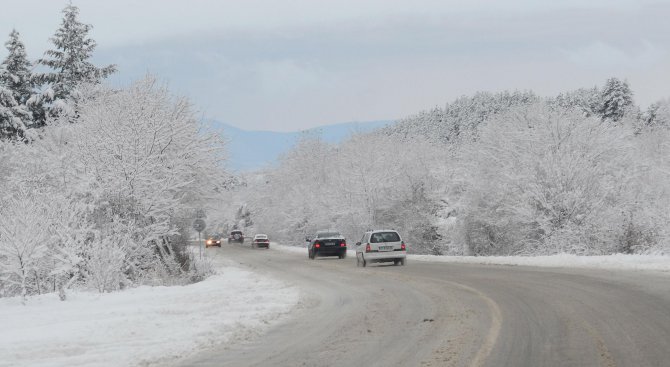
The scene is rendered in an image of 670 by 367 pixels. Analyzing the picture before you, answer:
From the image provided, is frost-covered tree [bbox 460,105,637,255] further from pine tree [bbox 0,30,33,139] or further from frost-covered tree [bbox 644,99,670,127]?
frost-covered tree [bbox 644,99,670,127]

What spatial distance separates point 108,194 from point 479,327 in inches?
635

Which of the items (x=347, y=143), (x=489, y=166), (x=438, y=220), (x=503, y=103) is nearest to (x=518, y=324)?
(x=489, y=166)

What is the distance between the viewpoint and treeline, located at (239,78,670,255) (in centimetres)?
3734

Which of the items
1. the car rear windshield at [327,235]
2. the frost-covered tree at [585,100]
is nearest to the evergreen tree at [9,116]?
the car rear windshield at [327,235]

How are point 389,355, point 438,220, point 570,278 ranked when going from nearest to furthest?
point 389,355, point 570,278, point 438,220

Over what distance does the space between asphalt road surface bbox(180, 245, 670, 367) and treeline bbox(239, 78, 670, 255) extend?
18.6 m

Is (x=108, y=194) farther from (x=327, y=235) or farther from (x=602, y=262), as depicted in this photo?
(x=327, y=235)

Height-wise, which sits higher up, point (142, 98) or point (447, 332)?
point (142, 98)

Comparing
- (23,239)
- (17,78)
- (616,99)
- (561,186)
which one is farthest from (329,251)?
(616,99)

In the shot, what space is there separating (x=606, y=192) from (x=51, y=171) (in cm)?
2918

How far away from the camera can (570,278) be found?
58.9ft

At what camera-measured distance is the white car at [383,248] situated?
29.2 meters

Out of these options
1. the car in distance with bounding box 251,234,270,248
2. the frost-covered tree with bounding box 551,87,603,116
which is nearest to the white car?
the car in distance with bounding box 251,234,270,248

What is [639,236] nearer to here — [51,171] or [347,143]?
[51,171]
